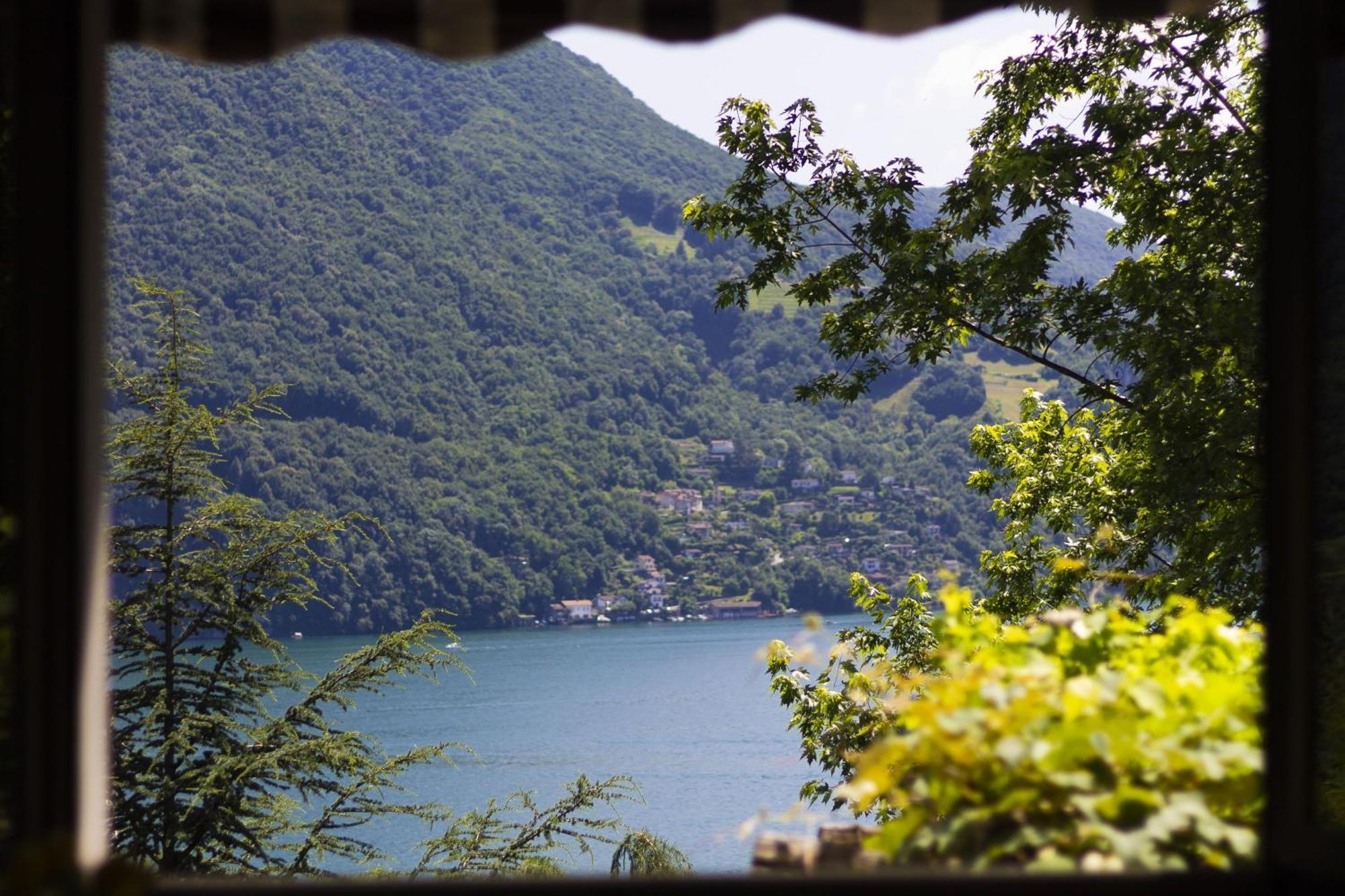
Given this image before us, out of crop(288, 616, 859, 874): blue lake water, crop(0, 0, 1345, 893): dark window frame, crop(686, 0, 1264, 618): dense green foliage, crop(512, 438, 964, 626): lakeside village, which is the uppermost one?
crop(686, 0, 1264, 618): dense green foliage

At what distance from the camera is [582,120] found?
68.2m

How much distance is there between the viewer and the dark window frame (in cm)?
125

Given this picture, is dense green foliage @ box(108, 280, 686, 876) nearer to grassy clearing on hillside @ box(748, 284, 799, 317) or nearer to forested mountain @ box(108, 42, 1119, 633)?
forested mountain @ box(108, 42, 1119, 633)

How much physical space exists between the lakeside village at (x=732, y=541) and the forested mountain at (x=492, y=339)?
0.66 feet

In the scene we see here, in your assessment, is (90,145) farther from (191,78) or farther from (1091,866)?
(191,78)

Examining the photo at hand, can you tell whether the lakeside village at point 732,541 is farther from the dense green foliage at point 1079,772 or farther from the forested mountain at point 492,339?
the dense green foliage at point 1079,772

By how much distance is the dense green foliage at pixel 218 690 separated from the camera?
7.36 meters

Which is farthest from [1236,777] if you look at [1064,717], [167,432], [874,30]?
[167,432]

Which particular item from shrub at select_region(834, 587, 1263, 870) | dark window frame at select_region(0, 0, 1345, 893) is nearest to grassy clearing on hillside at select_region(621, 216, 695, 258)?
shrub at select_region(834, 587, 1263, 870)

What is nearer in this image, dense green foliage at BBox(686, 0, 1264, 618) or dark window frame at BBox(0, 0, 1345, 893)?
dark window frame at BBox(0, 0, 1345, 893)

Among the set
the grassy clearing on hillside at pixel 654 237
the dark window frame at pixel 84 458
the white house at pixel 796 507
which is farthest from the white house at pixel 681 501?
the dark window frame at pixel 84 458

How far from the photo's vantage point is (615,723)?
142ft

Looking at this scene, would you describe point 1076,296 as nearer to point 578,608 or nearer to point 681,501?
point 578,608

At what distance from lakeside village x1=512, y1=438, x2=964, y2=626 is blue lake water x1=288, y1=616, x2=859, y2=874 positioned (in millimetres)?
1039
